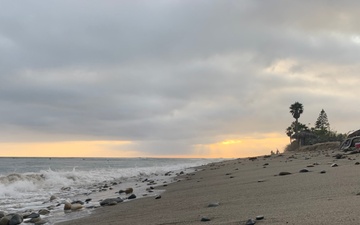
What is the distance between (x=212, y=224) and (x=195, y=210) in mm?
1480

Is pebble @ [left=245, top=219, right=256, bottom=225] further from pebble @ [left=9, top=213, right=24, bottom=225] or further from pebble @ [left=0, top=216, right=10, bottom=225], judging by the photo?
pebble @ [left=0, top=216, right=10, bottom=225]

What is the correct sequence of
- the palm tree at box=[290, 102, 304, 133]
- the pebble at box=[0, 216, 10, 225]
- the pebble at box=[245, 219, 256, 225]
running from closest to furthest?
the pebble at box=[245, 219, 256, 225], the pebble at box=[0, 216, 10, 225], the palm tree at box=[290, 102, 304, 133]

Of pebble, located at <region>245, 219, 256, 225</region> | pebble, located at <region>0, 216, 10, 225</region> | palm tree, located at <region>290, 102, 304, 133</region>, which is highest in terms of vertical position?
palm tree, located at <region>290, 102, 304, 133</region>

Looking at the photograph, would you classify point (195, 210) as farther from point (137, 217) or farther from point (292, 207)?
point (292, 207)

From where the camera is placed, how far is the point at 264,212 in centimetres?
454

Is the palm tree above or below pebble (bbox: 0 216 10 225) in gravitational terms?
above

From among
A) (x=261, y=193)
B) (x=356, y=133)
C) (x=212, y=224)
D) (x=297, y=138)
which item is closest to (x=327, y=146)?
(x=356, y=133)

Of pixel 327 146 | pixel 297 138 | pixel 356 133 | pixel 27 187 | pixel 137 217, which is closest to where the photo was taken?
pixel 137 217

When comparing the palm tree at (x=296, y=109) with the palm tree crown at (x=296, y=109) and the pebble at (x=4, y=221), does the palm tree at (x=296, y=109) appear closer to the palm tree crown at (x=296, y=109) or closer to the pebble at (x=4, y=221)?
the palm tree crown at (x=296, y=109)

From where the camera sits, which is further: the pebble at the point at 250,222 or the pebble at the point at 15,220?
the pebble at the point at 15,220

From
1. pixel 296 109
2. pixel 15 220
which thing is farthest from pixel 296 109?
pixel 15 220

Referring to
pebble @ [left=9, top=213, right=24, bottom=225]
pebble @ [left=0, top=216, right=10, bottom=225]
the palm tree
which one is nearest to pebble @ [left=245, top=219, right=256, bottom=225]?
pebble @ [left=9, top=213, right=24, bottom=225]

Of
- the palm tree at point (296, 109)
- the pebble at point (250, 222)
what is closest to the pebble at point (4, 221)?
the pebble at point (250, 222)

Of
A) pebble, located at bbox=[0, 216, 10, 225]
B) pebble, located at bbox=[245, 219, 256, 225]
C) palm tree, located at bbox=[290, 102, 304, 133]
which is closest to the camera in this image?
pebble, located at bbox=[245, 219, 256, 225]
